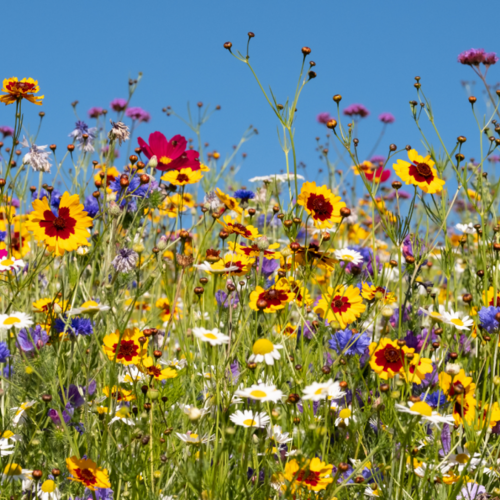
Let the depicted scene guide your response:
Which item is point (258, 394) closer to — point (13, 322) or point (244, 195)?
point (13, 322)

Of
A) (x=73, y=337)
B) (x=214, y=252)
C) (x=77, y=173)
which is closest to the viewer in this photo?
(x=73, y=337)

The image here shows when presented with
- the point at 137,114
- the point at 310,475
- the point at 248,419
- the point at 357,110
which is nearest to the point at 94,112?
the point at 137,114

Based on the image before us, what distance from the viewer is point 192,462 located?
1.06m

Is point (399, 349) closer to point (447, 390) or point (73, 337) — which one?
point (447, 390)

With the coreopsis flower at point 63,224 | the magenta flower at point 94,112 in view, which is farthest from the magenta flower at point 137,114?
the coreopsis flower at point 63,224

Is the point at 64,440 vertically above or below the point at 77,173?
below

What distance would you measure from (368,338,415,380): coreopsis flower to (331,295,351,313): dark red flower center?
0.27m

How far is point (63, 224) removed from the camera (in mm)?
1465

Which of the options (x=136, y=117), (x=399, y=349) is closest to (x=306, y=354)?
(x=399, y=349)

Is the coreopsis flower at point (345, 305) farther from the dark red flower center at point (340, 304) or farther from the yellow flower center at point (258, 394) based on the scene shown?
the yellow flower center at point (258, 394)

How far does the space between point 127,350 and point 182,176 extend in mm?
657

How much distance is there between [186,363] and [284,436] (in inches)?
23.7

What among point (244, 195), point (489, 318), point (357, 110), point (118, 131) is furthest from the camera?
point (357, 110)

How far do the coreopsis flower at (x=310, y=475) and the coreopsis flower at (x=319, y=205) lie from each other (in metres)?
0.62
